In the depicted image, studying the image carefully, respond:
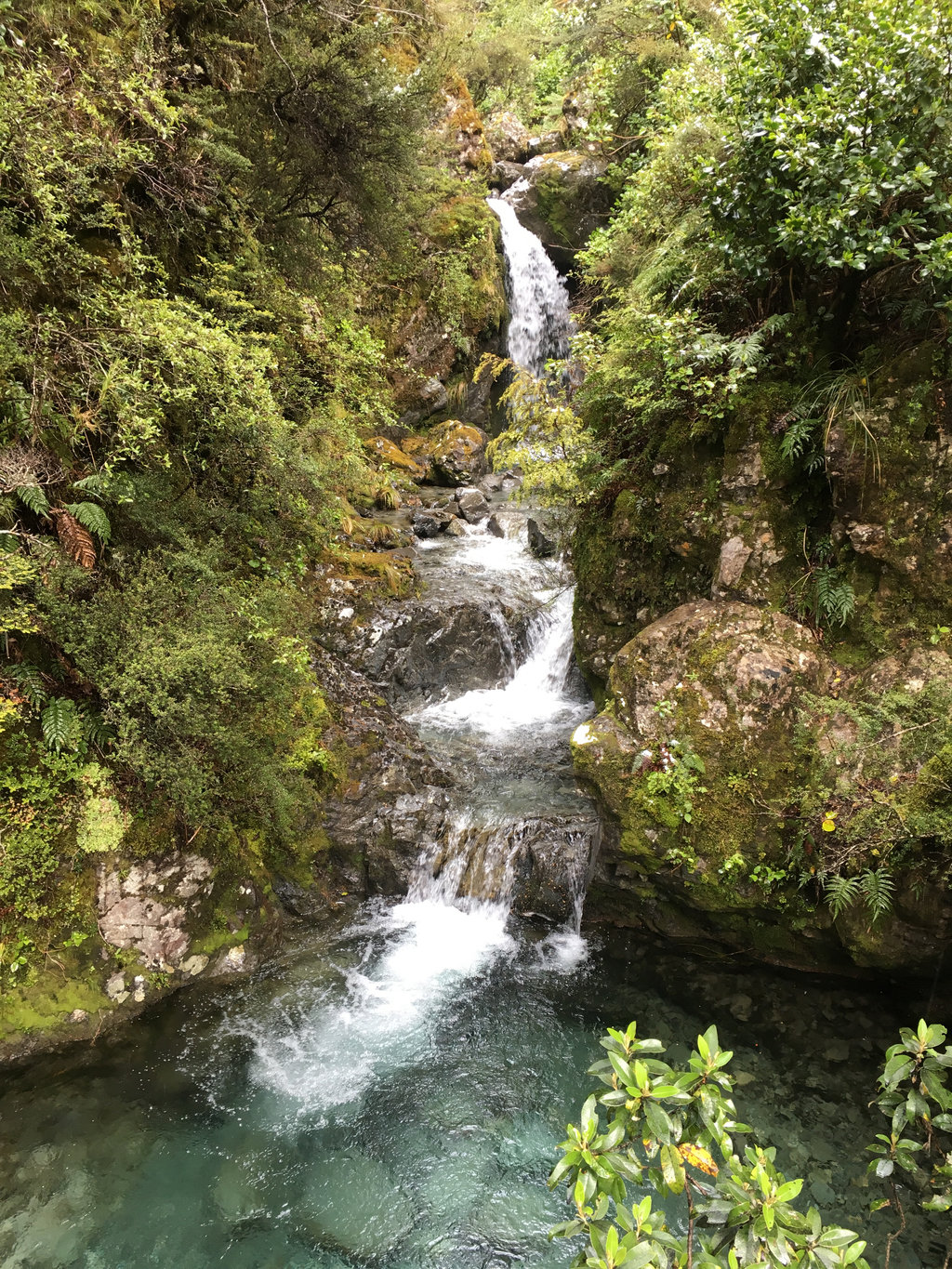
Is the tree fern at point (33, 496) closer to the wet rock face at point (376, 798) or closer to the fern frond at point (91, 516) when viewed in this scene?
the fern frond at point (91, 516)

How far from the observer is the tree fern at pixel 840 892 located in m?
4.37

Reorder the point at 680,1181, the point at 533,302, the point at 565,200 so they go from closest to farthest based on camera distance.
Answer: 1. the point at 680,1181
2. the point at 533,302
3. the point at 565,200

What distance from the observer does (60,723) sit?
487 centimetres

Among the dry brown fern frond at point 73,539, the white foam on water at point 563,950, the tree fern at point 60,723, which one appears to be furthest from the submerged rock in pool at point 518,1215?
the dry brown fern frond at point 73,539

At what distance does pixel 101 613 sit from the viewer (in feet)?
16.2

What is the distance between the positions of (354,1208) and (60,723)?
4144 mm

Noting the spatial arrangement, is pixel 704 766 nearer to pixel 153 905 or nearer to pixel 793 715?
pixel 793 715

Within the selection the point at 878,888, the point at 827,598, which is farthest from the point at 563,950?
the point at 827,598

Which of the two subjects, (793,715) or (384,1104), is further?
(793,715)

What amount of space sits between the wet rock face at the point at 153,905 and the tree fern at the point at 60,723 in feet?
4.12

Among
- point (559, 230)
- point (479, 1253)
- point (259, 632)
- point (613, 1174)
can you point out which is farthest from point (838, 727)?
point (559, 230)

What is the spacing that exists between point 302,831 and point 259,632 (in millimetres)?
2324

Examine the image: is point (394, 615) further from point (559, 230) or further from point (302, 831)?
point (559, 230)

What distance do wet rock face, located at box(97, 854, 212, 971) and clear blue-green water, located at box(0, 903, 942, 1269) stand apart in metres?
0.54
